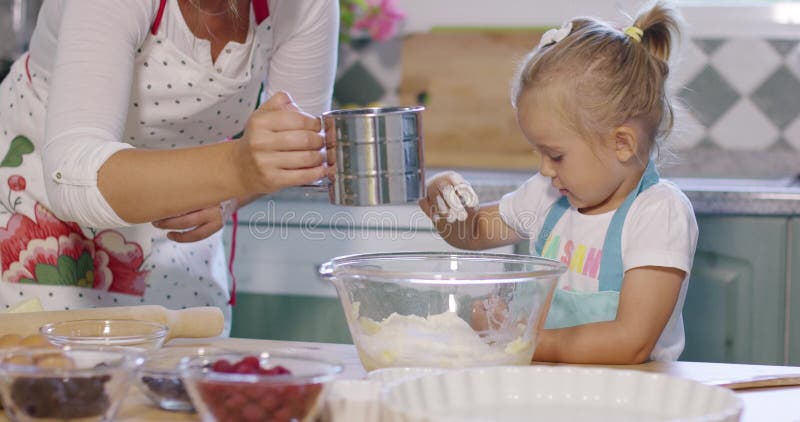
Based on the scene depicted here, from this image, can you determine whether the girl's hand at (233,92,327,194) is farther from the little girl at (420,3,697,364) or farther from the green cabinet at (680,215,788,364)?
the green cabinet at (680,215,788,364)

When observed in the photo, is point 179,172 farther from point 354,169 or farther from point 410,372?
point 410,372

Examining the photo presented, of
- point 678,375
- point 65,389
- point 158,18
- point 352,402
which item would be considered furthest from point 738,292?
point 65,389

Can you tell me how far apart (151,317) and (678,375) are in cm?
57

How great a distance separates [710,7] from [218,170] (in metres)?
1.87

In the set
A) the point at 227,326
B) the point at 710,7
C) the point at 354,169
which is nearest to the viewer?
the point at 354,169

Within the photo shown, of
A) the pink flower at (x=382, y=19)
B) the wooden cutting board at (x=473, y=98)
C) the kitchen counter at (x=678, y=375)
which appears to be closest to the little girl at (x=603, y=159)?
the kitchen counter at (x=678, y=375)

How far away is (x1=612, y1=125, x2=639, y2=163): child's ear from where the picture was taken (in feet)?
4.35

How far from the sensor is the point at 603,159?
1325 mm

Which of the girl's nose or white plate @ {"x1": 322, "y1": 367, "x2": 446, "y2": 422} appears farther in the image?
the girl's nose

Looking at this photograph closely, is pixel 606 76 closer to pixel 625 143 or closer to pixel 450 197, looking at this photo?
pixel 625 143

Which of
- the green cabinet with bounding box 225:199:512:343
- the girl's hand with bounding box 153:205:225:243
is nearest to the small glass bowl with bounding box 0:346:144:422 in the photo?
the girl's hand with bounding box 153:205:225:243

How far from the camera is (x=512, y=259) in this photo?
1071 mm

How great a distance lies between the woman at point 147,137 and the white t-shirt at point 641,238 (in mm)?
442

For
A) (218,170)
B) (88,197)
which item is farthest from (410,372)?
(88,197)
